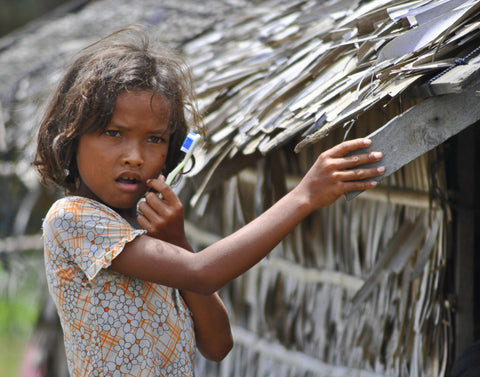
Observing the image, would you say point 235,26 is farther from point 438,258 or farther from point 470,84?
point 470,84

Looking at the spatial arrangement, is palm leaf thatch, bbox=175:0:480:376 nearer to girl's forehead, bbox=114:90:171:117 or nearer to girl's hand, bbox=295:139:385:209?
girl's hand, bbox=295:139:385:209

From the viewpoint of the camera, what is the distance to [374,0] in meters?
2.69

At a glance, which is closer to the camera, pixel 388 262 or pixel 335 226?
pixel 388 262

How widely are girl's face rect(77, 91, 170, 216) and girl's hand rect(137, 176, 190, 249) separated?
82 mm

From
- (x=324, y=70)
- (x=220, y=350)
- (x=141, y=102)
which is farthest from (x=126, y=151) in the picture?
(x=324, y=70)

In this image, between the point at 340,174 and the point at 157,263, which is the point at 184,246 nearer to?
the point at 157,263

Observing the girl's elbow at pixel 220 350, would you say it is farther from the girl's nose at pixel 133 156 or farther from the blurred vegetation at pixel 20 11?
the blurred vegetation at pixel 20 11

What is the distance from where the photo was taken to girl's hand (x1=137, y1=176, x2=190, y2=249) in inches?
71.1

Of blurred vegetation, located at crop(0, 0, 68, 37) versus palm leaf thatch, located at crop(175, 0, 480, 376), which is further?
blurred vegetation, located at crop(0, 0, 68, 37)

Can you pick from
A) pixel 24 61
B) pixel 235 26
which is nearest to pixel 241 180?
pixel 235 26

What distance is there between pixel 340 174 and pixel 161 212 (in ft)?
1.51

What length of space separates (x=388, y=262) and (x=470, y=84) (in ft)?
3.59

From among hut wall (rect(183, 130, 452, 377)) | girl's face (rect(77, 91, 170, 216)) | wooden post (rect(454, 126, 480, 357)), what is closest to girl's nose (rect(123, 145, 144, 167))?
girl's face (rect(77, 91, 170, 216))

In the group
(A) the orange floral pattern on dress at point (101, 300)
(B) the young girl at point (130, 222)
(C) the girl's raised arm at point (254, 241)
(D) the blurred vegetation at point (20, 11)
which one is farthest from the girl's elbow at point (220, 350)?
(D) the blurred vegetation at point (20, 11)
